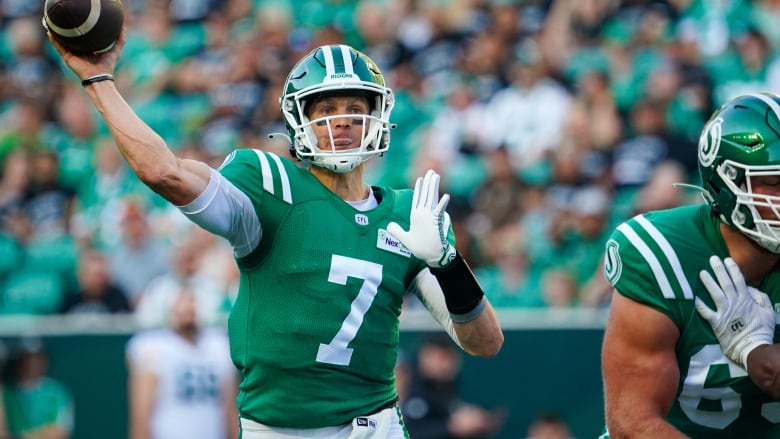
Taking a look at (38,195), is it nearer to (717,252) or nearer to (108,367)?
(108,367)

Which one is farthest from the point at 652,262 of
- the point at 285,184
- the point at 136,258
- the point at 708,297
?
the point at 136,258

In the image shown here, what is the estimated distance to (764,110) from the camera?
369 centimetres

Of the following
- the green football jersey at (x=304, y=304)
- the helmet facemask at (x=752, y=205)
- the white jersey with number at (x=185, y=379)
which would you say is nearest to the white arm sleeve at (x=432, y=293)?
the green football jersey at (x=304, y=304)

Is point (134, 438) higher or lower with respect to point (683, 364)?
lower

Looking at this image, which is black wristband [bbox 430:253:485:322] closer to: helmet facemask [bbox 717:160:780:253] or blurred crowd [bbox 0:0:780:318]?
helmet facemask [bbox 717:160:780:253]

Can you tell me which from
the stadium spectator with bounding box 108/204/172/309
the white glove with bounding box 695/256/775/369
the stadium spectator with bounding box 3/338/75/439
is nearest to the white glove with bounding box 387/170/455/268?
the white glove with bounding box 695/256/775/369

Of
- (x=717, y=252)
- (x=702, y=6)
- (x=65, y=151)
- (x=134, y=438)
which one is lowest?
(x=134, y=438)

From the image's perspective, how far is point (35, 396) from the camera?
789cm

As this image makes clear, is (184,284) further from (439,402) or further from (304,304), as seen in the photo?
(304,304)

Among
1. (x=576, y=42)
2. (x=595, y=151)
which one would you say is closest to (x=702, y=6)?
(x=576, y=42)

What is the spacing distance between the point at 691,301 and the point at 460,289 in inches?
27.1

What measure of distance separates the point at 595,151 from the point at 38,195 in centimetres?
423

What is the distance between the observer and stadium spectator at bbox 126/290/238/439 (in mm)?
7637

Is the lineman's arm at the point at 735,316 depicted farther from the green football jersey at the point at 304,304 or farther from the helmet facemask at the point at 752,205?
the green football jersey at the point at 304,304
